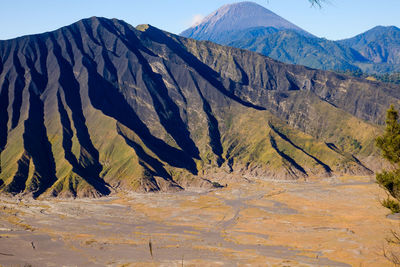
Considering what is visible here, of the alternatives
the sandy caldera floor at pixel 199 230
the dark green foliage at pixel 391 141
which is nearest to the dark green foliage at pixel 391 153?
the dark green foliage at pixel 391 141

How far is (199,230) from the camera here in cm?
14112

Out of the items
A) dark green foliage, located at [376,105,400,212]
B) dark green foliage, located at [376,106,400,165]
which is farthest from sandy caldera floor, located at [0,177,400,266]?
dark green foliage, located at [376,106,400,165]

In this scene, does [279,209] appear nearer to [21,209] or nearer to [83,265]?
[83,265]

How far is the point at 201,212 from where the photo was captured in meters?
169

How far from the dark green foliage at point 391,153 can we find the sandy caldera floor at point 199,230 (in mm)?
66861

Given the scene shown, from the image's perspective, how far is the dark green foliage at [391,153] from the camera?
37.1 m

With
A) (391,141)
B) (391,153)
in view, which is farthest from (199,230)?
(391,141)

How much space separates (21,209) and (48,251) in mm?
58522

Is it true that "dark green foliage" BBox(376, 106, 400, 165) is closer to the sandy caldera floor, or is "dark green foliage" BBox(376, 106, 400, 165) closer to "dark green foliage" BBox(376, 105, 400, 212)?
"dark green foliage" BBox(376, 105, 400, 212)

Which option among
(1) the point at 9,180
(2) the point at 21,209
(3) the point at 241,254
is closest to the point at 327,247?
(3) the point at 241,254

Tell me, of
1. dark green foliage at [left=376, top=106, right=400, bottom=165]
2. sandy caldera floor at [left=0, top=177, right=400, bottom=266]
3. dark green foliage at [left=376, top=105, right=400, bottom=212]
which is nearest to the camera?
dark green foliage at [left=376, top=105, right=400, bottom=212]

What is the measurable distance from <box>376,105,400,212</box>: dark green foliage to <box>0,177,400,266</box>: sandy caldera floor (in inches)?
2632

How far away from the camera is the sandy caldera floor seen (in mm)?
107312

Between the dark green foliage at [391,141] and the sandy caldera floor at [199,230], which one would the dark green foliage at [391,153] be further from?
the sandy caldera floor at [199,230]
